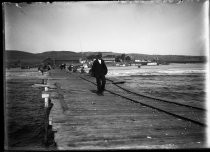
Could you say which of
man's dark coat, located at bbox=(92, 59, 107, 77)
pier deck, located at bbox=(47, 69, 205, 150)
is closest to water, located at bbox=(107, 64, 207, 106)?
man's dark coat, located at bbox=(92, 59, 107, 77)

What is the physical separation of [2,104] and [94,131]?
2.76 metres

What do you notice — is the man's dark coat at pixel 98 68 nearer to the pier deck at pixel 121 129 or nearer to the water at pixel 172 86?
the water at pixel 172 86

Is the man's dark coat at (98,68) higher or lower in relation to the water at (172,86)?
higher

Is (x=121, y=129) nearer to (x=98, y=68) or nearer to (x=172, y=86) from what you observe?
(x=98, y=68)

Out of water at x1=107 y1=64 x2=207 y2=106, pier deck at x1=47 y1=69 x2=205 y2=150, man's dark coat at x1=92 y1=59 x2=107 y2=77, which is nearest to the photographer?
pier deck at x1=47 y1=69 x2=205 y2=150

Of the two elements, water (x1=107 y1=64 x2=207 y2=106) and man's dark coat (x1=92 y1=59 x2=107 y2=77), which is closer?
man's dark coat (x1=92 y1=59 x2=107 y2=77)

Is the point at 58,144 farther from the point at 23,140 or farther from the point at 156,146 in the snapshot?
the point at 23,140

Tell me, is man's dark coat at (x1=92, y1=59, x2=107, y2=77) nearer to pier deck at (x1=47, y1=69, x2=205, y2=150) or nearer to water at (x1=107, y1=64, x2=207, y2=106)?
water at (x1=107, y1=64, x2=207, y2=106)

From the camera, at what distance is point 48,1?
474 cm

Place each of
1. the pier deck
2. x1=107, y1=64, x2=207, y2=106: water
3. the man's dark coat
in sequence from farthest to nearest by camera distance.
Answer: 1. x1=107, y1=64, x2=207, y2=106: water
2. the man's dark coat
3. the pier deck

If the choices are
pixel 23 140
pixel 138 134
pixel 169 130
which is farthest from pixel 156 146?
pixel 23 140

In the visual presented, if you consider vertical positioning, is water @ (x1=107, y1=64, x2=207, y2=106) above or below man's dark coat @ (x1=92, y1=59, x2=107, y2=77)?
below

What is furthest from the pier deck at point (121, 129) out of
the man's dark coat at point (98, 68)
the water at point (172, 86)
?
the man's dark coat at point (98, 68)

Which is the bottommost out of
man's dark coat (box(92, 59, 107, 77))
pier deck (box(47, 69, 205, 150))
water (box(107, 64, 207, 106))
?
water (box(107, 64, 207, 106))
